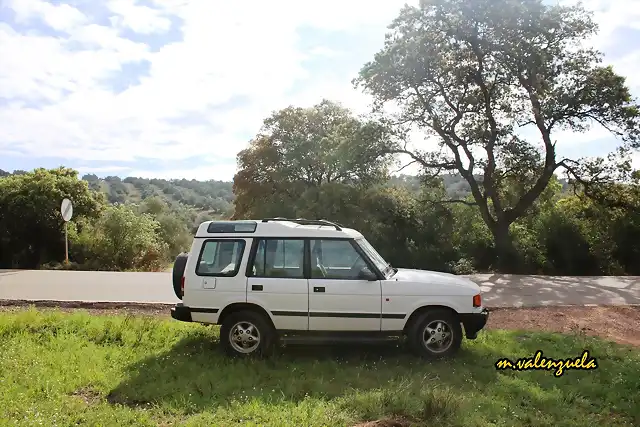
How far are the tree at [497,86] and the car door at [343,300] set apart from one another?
12714 millimetres

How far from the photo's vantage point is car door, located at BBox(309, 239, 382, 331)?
6.85m

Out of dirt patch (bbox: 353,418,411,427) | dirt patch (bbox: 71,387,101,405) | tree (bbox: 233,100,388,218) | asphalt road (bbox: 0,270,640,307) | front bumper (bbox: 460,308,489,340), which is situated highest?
tree (bbox: 233,100,388,218)

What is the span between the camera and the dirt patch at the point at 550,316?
29.1 ft

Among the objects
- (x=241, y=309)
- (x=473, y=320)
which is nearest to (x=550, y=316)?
(x=473, y=320)

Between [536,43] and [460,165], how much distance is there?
4770mm

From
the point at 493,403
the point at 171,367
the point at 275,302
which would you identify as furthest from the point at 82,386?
the point at 493,403

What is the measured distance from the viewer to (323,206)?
19.8 metres

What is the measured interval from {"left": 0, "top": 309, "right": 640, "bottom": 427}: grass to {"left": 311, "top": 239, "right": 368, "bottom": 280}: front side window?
3.71 ft

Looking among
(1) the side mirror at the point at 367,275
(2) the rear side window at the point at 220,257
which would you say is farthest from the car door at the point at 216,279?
(1) the side mirror at the point at 367,275

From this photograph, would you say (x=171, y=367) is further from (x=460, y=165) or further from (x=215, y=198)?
(x=215, y=198)

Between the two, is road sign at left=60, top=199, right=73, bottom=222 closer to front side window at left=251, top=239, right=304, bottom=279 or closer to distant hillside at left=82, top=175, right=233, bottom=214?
front side window at left=251, top=239, right=304, bottom=279

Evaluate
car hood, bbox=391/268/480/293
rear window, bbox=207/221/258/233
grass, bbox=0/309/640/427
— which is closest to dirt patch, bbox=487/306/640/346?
grass, bbox=0/309/640/427

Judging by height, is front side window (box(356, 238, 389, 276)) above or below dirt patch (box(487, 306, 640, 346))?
above

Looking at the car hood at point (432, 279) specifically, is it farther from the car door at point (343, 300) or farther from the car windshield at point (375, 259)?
the car door at point (343, 300)
